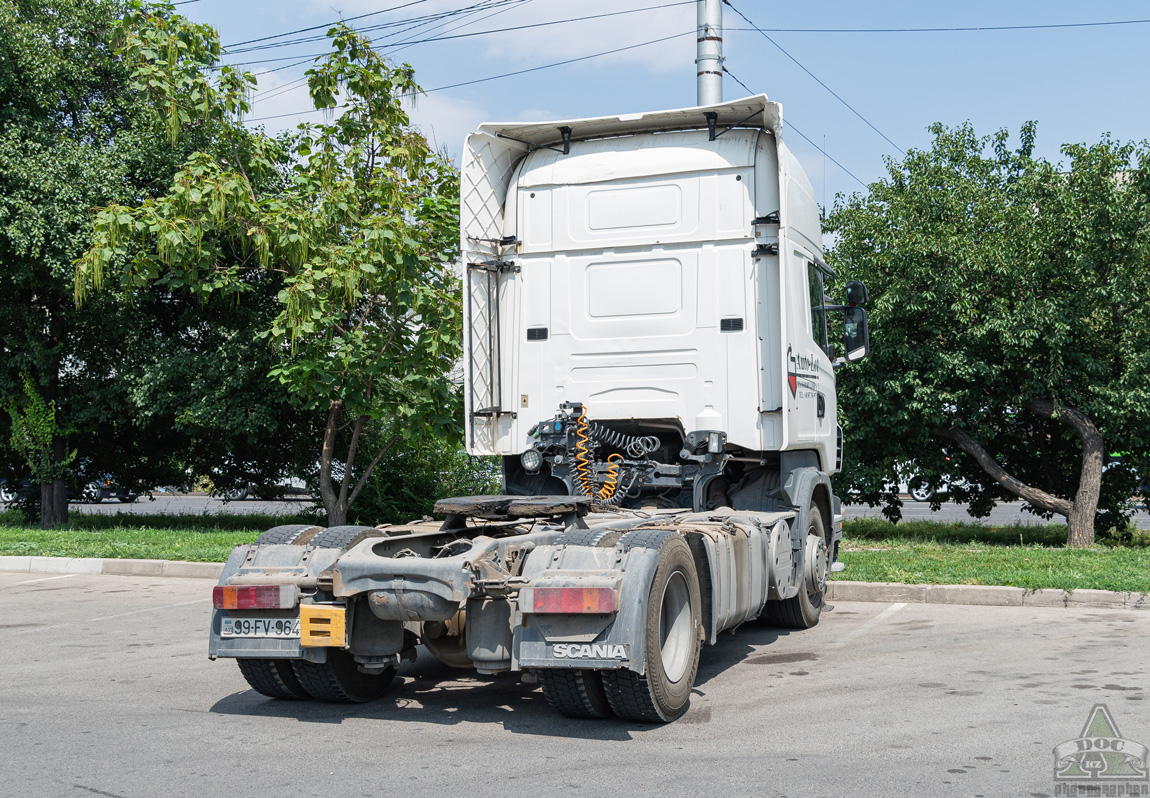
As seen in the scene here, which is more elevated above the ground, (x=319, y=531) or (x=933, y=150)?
(x=933, y=150)

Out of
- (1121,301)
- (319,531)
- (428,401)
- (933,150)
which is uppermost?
(933,150)

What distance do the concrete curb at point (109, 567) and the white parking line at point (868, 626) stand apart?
24.6 feet

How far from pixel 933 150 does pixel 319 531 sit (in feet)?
41.4

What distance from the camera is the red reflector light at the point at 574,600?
16.7 feet

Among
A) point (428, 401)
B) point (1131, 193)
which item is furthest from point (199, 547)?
point (1131, 193)

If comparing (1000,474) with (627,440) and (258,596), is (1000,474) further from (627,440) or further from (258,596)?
(258,596)

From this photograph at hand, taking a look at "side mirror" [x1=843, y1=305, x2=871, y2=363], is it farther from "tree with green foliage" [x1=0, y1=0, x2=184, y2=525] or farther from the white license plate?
"tree with green foliage" [x1=0, y1=0, x2=184, y2=525]

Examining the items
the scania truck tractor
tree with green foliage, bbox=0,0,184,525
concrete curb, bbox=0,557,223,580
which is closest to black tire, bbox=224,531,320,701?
the scania truck tractor

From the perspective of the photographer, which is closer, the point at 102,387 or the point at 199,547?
the point at 199,547

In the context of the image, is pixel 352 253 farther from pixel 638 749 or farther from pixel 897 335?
pixel 638 749

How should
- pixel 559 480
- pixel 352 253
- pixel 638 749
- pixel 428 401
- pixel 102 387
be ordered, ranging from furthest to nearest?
pixel 102 387 < pixel 428 401 < pixel 352 253 < pixel 559 480 < pixel 638 749

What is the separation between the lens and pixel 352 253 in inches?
517

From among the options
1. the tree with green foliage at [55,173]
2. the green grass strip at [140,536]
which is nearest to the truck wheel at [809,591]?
the green grass strip at [140,536]

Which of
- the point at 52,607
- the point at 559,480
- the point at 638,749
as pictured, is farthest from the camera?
the point at 52,607
